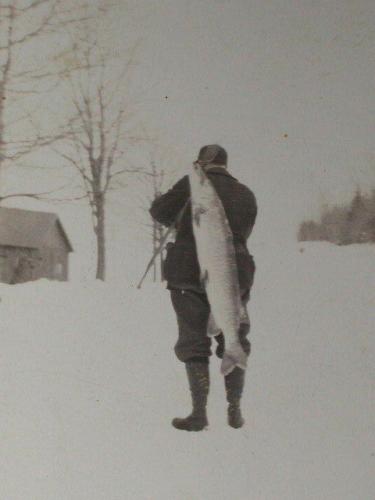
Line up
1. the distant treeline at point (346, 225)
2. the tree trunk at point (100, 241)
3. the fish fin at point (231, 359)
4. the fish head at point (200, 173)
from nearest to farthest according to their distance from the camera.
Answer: the fish fin at point (231, 359)
the fish head at point (200, 173)
the tree trunk at point (100, 241)
the distant treeline at point (346, 225)

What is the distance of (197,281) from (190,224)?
0.60 feet

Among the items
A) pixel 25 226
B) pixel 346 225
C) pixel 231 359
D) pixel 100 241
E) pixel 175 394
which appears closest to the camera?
pixel 231 359

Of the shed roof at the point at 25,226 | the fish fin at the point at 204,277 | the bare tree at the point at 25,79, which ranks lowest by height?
the fish fin at the point at 204,277

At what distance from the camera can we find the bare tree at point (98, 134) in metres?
1.95

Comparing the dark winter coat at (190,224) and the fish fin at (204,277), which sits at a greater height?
the dark winter coat at (190,224)

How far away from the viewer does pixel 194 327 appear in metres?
1.60

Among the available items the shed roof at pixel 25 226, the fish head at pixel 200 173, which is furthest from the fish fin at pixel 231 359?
the shed roof at pixel 25 226

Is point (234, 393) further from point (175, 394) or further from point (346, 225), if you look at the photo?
point (346, 225)

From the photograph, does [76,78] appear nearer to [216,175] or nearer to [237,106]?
A: [237,106]

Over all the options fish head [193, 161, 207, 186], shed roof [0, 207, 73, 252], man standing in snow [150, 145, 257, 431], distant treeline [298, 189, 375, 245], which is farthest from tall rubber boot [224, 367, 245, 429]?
shed roof [0, 207, 73, 252]

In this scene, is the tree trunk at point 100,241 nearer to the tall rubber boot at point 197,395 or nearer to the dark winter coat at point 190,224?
the dark winter coat at point 190,224

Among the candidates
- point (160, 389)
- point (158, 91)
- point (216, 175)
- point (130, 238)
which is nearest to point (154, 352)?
point (160, 389)

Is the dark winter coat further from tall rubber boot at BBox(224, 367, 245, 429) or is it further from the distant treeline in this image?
the distant treeline

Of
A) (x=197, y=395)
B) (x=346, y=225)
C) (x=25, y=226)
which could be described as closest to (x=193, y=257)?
(x=197, y=395)
